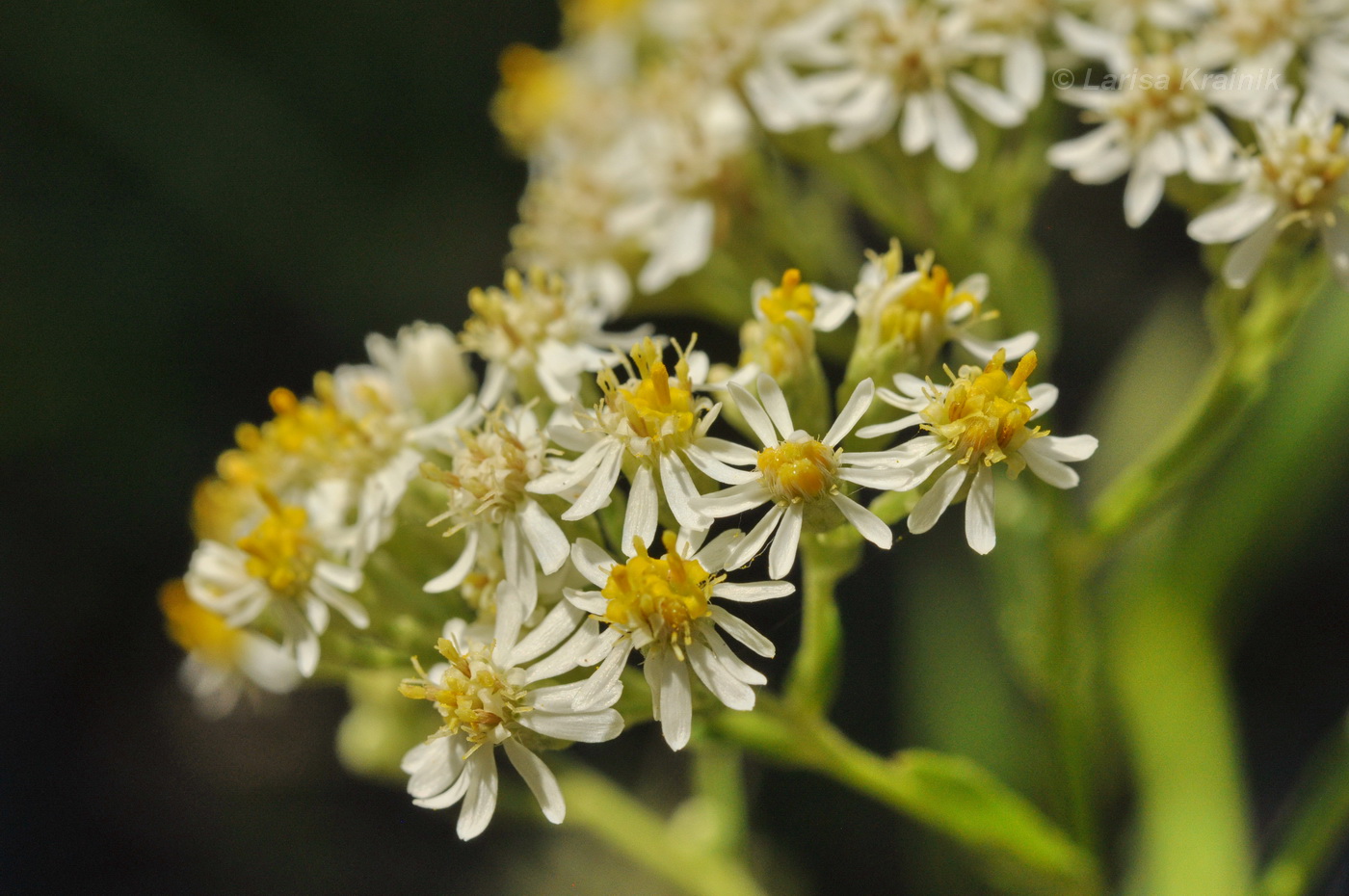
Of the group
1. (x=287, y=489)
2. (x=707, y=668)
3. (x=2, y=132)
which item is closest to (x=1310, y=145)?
(x=707, y=668)

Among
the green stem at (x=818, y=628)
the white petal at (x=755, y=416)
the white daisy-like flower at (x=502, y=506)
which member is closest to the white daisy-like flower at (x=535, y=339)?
the white daisy-like flower at (x=502, y=506)

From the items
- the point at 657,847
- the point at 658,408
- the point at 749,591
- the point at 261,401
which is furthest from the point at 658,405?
the point at 261,401

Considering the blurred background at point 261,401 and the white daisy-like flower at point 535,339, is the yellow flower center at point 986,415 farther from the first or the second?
the blurred background at point 261,401

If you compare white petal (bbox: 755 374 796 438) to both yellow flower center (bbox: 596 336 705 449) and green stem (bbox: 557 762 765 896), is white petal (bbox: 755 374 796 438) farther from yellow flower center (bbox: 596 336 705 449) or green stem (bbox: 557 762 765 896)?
green stem (bbox: 557 762 765 896)

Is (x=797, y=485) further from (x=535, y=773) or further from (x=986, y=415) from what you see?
(x=535, y=773)

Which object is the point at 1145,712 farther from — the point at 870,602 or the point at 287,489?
the point at 287,489
